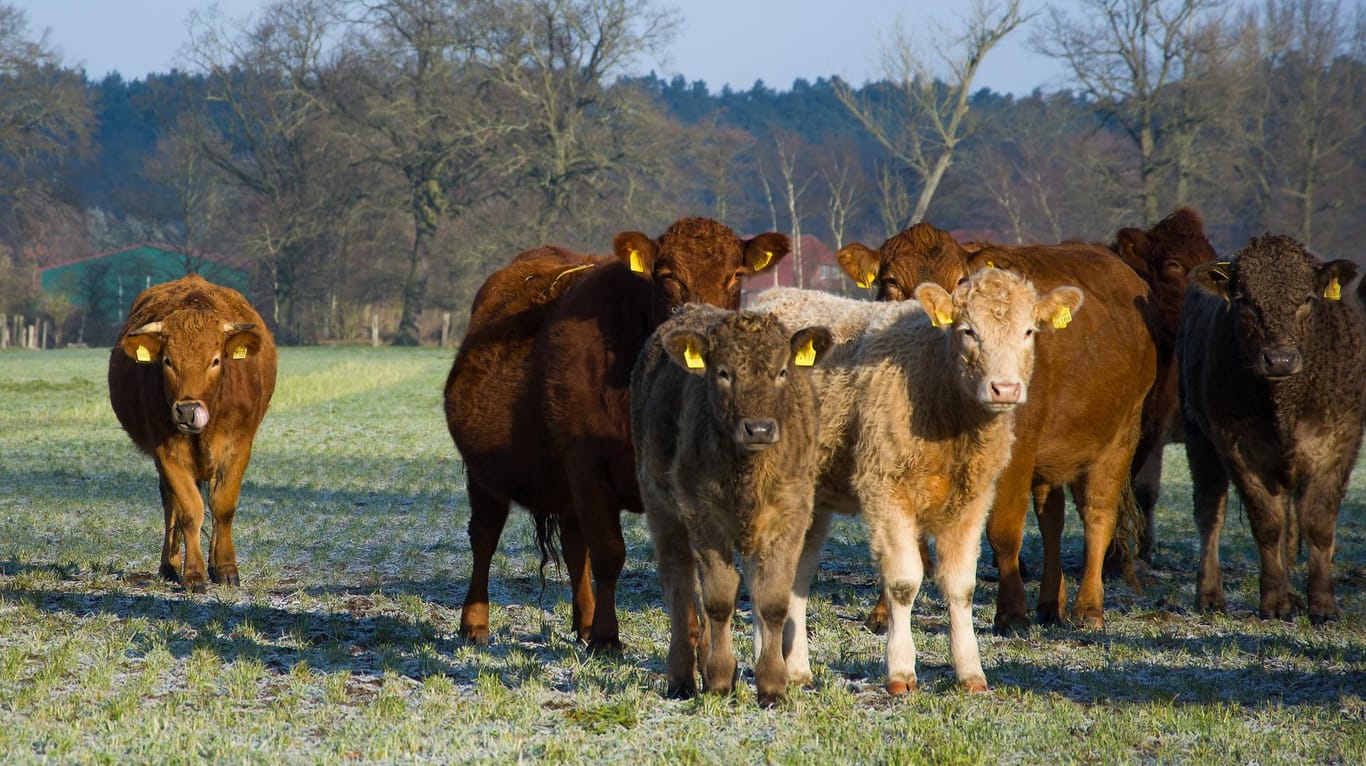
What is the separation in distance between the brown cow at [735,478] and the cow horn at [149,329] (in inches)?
197

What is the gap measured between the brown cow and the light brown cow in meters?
0.51

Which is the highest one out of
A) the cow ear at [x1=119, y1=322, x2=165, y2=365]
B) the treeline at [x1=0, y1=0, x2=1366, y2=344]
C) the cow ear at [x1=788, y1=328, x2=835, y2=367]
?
the treeline at [x1=0, y1=0, x2=1366, y2=344]

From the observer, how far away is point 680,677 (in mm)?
5910

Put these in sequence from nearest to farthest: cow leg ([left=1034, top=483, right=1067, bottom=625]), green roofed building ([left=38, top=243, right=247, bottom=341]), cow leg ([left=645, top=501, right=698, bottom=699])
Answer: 1. cow leg ([left=645, top=501, right=698, bottom=699])
2. cow leg ([left=1034, top=483, right=1067, bottom=625])
3. green roofed building ([left=38, top=243, right=247, bottom=341])

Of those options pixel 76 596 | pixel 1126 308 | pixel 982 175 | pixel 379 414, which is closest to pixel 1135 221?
pixel 982 175

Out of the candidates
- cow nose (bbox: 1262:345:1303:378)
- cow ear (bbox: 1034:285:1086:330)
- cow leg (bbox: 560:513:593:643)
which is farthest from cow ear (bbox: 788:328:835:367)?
cow nose (bbox: 1262:345:1303:378)

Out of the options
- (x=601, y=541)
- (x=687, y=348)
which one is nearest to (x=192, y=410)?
(x=601, y=541)

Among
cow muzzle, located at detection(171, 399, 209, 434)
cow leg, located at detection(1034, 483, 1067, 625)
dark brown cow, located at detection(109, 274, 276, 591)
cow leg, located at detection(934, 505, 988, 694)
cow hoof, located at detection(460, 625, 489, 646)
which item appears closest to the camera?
cow leg, located at detection(934, 505, 988, 694)

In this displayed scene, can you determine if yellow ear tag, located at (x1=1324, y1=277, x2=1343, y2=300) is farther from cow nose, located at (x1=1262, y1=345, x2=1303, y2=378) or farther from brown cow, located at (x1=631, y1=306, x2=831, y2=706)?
brown cow, located at (x1=631, y1=306, x2=831, y2=706)

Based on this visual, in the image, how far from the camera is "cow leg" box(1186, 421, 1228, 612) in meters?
8.53

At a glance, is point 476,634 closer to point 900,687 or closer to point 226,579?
point 900,687

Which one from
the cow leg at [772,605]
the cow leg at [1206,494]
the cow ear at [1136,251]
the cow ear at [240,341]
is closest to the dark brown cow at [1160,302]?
the cow ear at [1136,251]

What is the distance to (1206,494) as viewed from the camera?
888 cm

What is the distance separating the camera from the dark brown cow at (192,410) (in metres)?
9.34
